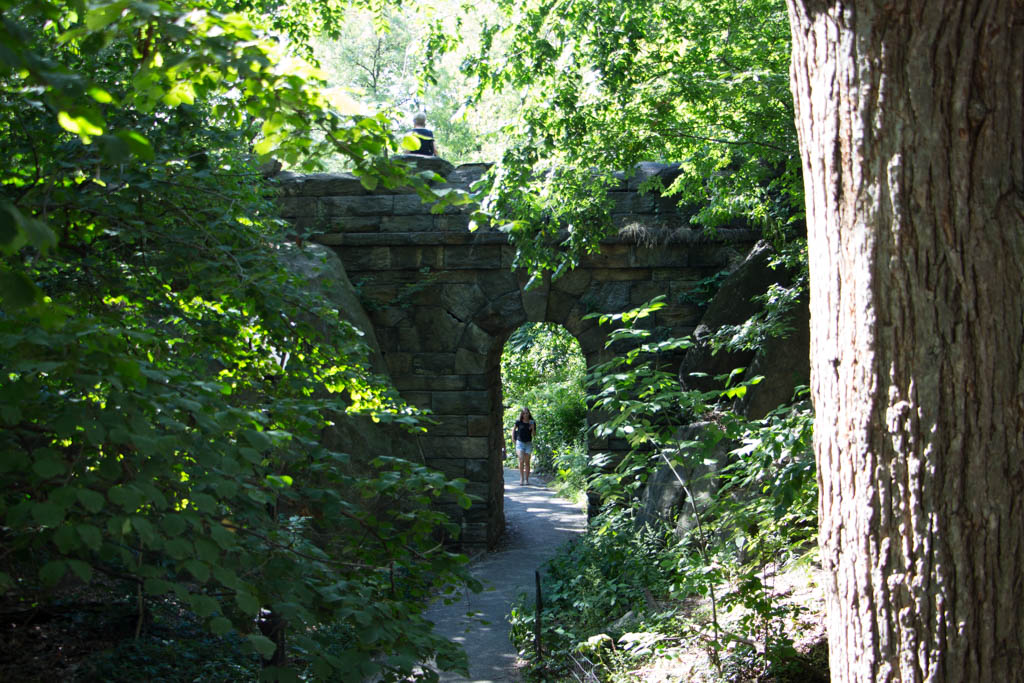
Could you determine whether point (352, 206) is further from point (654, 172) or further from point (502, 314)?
point (654, 172)

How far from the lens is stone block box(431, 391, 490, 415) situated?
9492 millimetres

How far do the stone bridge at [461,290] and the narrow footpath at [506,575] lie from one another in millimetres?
635

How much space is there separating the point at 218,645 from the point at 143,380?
11.7ft

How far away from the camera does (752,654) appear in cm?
399

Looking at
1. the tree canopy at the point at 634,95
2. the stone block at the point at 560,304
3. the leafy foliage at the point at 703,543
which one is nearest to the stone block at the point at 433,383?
the stone block at the point at 560,304

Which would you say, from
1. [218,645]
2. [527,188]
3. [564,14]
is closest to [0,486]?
[218,645]

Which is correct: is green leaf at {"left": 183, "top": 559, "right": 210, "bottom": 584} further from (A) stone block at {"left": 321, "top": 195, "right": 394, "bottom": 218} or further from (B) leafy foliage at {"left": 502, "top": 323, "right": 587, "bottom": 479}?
(B) leafy foliage at {"left": 502, "top": 323, "right": 587, "bottom": 479}

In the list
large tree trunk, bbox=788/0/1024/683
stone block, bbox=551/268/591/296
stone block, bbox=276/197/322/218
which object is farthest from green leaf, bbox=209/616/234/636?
stone block, bbox=276/197/322/218

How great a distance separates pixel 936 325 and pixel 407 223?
7856 mm

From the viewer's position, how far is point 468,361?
9.56 meters

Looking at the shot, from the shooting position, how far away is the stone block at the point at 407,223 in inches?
372

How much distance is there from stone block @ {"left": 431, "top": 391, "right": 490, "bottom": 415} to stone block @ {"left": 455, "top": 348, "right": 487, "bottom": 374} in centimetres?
25

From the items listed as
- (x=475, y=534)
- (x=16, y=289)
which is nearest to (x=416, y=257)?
(x=475, y=534)

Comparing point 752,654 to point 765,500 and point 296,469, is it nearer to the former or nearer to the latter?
point 765,500
